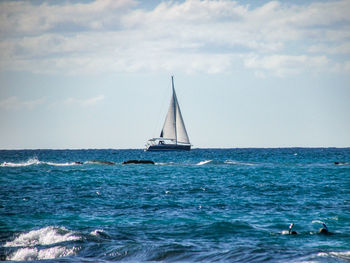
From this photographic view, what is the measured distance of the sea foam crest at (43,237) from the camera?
1945 centimetres

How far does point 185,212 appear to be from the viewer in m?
26.1

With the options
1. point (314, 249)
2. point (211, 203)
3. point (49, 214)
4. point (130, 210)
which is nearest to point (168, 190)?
point (211, 203)

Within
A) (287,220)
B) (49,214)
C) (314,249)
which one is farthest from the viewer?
(49,214)

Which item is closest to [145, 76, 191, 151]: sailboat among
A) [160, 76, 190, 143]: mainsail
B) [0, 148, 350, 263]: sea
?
[160, 76, 190, 143]: mainsail

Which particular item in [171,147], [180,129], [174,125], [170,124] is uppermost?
[170,124]

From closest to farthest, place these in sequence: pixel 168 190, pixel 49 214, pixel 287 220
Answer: pixel 287 220 → pixel 49 214 → pixel 168 190

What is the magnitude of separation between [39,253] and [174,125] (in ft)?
354

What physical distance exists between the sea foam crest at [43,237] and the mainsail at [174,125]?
101803 millimetres

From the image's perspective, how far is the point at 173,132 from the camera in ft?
419

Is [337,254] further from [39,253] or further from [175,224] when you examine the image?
[39,253]

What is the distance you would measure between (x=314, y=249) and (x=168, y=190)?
19.8 meters

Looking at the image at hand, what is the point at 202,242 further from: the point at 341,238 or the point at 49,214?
the point at 49,214

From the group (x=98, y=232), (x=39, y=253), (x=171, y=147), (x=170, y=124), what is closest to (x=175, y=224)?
(x=98, y=232)

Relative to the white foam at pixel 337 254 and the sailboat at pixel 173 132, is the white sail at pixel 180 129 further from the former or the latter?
the white foam at pixel 337 254
